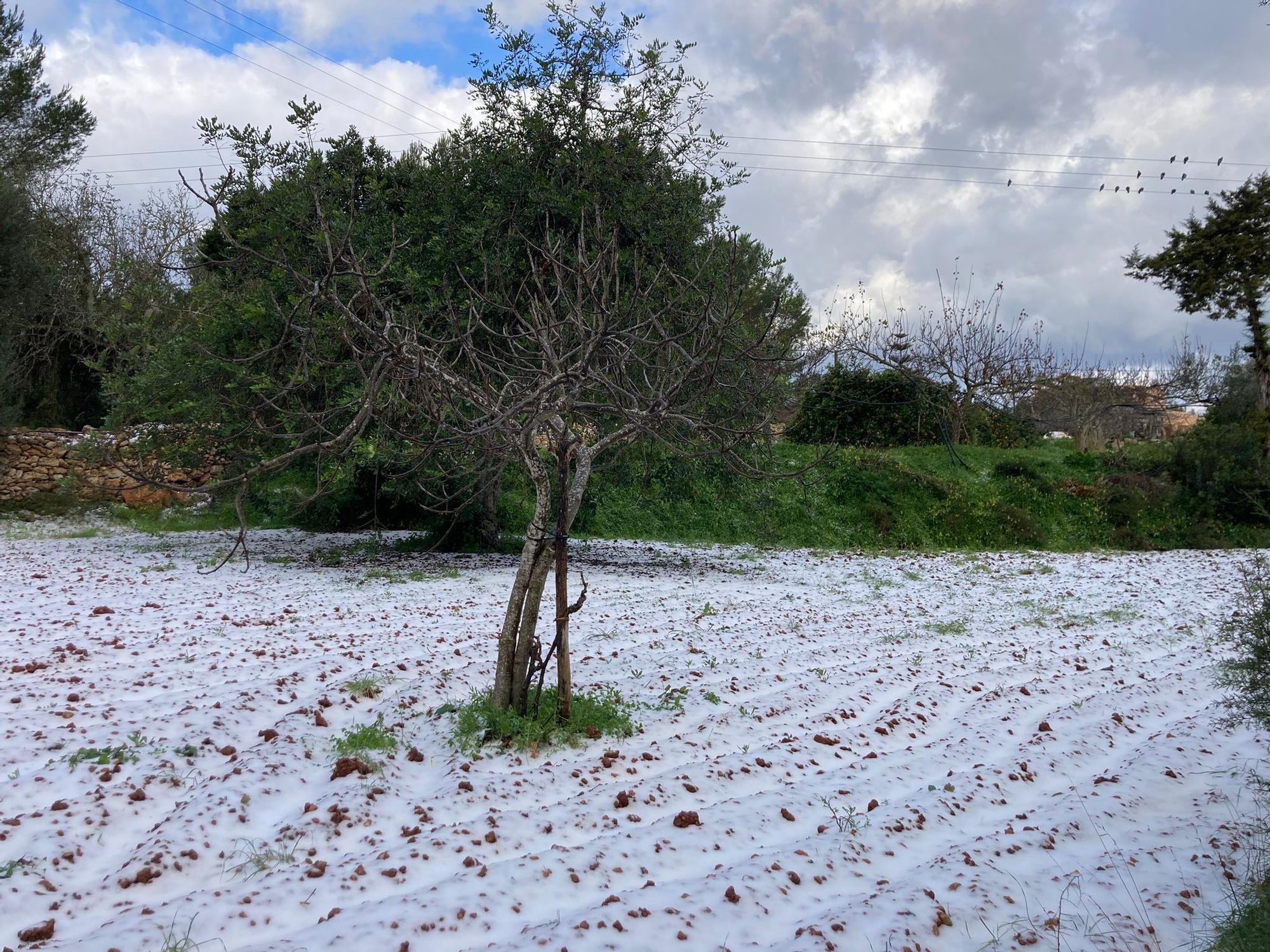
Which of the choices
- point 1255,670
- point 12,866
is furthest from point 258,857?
point 1255,670

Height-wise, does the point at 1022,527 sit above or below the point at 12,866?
above

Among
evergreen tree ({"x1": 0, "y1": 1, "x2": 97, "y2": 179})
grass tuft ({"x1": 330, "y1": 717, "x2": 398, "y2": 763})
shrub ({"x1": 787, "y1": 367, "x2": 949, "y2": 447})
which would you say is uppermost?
evergreen tree ({"x1": 0, "y1": 1, "x2": 97, "y2": 179})

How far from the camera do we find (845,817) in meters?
3.53

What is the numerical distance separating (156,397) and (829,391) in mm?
13970

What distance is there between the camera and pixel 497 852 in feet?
10.1

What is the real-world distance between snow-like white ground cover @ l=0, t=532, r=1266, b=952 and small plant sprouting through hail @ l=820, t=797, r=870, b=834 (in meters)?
0.02

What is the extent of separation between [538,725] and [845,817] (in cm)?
155

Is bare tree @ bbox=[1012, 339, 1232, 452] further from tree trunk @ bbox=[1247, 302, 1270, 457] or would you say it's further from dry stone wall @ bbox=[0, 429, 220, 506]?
dry stone wall @ bbox=[0, 429, 220, 506]

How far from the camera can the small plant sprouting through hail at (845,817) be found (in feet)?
→ 11.2

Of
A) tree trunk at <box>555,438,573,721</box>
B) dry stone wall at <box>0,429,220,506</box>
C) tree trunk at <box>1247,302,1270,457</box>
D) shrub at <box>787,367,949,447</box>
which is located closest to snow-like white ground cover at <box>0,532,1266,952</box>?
tree trunk at <box>555,438,573,721</box>

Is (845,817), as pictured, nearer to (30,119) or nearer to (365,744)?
(365,744)

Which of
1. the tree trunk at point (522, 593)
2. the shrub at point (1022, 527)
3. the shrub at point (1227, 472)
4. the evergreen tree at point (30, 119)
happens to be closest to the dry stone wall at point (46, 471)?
the evergreen tree at point (30, 119)

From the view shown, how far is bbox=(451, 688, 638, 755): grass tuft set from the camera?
4055 mm

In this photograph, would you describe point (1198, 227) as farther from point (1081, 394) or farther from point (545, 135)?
point (545, 135)
